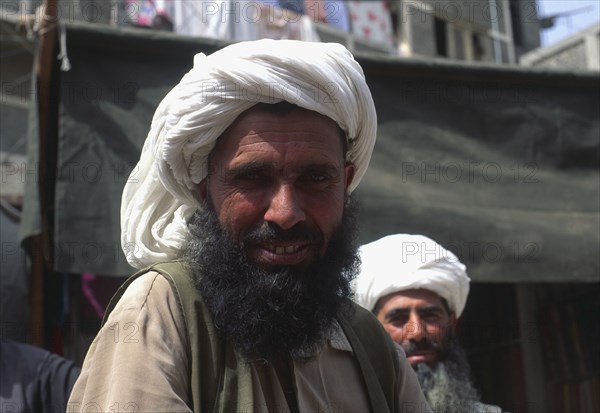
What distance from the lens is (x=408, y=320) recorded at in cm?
391

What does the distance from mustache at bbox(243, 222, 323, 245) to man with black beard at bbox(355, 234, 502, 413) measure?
5.64ft

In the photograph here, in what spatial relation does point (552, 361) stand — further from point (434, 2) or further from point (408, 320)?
point (434, 2)

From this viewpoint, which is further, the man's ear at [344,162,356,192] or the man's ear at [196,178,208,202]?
the man's ear at [344,162,356,192]

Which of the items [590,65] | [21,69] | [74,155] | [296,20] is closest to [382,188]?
[74,155]

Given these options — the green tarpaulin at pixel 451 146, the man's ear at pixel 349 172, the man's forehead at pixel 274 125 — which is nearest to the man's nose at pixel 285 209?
the man's forehead at pixel 274 125

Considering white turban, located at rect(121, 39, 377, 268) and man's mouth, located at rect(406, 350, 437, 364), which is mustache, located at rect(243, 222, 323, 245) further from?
man's mouth, located at rect(406, 350, 437, 364)

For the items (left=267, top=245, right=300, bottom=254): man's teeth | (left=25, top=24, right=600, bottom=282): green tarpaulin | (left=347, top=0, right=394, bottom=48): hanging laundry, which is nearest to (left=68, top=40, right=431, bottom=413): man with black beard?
(left=267, top=245, right=300, bottom=254): man's teeth

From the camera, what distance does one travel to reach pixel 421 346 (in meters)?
3.88

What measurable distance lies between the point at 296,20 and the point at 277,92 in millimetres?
7837

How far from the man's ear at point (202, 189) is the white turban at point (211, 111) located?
17mm

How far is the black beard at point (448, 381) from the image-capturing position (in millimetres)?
3791

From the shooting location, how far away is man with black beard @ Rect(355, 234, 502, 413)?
151 inches

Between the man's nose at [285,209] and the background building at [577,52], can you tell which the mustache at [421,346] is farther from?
the background building at [577,52]

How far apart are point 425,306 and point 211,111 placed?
2023 mm
